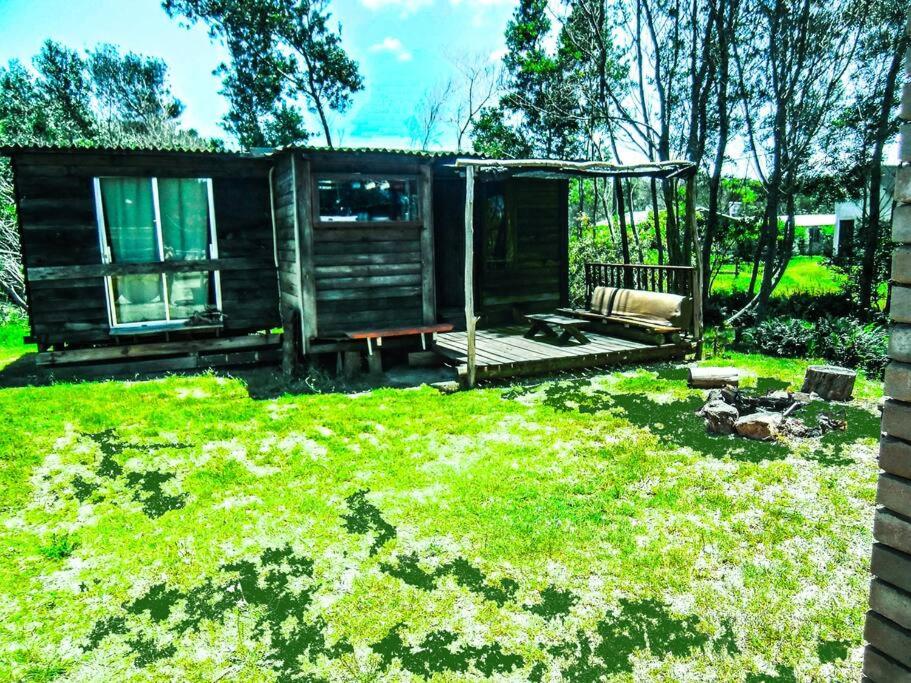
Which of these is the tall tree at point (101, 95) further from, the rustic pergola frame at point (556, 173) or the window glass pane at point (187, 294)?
Result: the rustic pergola frame at point (556, 173)

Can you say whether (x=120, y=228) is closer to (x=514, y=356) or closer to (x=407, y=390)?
(x=407, y=390)

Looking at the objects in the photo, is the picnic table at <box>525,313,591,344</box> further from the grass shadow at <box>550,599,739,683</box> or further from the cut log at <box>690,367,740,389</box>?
the grass shadow at <box>550,599,739,683</box>

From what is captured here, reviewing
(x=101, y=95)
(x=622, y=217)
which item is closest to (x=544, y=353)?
(x=622, y=217)

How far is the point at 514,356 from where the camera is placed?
9.09 meters

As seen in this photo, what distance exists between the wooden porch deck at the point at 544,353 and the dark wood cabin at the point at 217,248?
1.01 metres

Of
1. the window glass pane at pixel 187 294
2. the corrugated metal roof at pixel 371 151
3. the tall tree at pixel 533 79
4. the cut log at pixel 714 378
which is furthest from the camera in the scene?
the tall tree at pixel 533 79

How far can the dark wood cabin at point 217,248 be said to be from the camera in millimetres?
9180

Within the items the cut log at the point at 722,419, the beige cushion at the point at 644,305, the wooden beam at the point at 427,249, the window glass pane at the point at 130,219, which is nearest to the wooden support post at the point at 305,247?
the wooden beam at the point at 427,249

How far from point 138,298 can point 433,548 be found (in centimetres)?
799

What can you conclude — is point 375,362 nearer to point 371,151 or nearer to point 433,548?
point 371,151

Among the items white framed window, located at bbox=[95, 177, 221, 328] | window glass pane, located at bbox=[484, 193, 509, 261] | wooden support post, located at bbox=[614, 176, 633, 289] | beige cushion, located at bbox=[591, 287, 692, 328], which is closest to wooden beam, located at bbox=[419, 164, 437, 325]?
window glass pane, located at bbox=[484, 193, 509, 261]

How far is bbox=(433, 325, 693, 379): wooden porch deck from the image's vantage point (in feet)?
28.5

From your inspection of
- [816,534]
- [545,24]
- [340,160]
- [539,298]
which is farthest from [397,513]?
[545,24]

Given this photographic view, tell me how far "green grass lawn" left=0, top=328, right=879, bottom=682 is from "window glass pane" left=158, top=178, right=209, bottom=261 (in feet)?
12.6
